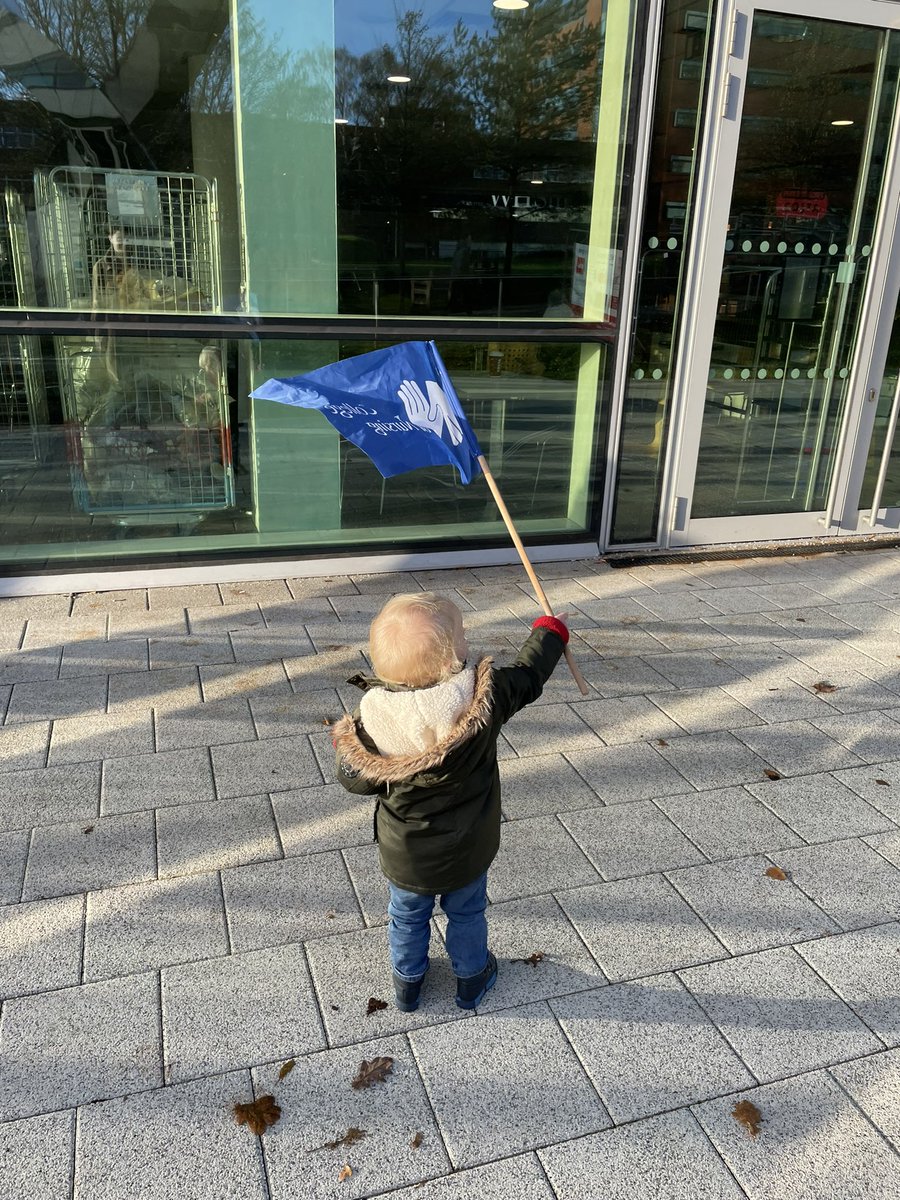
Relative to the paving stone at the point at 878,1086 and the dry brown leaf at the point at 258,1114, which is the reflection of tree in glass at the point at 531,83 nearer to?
the paving stone at the point at 878,1086

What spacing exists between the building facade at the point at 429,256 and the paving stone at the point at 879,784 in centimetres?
325

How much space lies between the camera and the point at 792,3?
6.63 m

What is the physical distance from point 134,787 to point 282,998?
1521mm

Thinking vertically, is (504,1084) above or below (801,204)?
below

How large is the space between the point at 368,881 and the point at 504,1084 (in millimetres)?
1062

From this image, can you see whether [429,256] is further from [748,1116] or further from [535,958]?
[748,1116]

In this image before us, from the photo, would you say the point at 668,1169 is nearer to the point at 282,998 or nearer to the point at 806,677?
the point at 282,998

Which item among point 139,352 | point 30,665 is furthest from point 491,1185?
point 139,352

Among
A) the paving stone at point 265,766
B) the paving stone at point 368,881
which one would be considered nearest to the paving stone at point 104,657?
the paving stone at point 265,766

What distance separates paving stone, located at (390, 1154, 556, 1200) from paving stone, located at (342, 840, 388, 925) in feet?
3.46

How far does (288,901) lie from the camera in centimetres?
359

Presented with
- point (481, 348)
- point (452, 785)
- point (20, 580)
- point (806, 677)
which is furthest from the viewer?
point (481, 348)

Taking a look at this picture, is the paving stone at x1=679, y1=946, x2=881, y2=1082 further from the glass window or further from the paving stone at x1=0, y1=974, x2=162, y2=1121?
the glass window

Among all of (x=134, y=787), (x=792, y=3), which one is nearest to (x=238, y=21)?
(x=792, y=3)
